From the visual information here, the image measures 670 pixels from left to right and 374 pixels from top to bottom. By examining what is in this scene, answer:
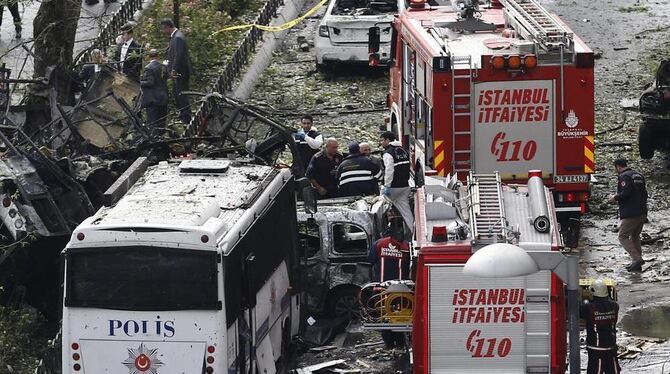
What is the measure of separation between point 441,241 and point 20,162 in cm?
558

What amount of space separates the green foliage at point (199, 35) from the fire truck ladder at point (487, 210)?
39.4ft

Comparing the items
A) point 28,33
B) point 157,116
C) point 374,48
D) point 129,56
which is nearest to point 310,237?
point 157,116

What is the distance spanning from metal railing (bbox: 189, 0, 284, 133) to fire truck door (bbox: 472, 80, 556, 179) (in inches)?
208

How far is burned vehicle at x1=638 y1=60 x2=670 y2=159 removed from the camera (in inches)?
933

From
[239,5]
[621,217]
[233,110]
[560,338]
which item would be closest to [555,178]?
[621,217]

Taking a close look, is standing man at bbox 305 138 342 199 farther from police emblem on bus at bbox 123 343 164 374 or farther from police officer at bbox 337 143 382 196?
police emblem on bus at bbox 123 343 164 374

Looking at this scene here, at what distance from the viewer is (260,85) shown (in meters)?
29.4

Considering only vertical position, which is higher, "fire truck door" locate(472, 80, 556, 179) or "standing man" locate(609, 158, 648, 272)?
"fire truck door" locate(472, 80, 556, 179)

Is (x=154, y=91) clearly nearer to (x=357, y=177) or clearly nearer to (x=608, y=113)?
(x=357, y=177)

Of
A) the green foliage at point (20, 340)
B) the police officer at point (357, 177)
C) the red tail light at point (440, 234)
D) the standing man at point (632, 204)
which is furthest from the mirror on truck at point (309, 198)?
the standing man at point (632, 204)

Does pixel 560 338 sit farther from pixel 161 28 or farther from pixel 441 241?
→ pixel 161 28

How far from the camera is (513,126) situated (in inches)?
789

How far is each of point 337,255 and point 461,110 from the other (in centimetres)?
307

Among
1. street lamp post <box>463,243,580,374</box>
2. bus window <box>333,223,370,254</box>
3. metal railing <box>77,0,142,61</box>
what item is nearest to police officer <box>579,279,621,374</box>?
street lamp post <box>463,243,580,374</box>
